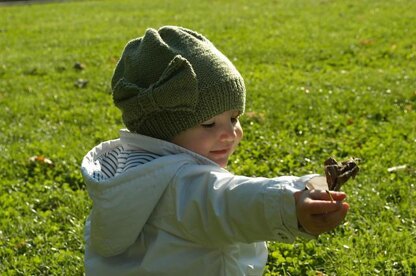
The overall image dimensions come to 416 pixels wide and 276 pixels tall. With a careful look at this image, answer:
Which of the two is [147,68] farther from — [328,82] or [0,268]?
[328,82]

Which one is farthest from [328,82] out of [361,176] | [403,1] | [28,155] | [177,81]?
[403,1]

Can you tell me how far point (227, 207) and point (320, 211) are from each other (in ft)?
1.09

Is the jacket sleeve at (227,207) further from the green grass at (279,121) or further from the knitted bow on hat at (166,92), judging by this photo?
the green grass at (279,121)

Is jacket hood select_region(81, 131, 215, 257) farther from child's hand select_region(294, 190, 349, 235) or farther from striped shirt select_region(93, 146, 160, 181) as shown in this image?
child's hand select_region(294, 190, 349, 235)

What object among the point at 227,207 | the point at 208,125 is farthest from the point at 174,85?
the point at 227,207

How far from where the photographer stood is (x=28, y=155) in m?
5.10

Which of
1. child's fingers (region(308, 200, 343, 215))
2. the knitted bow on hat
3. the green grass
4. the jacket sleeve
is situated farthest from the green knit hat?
the green grass

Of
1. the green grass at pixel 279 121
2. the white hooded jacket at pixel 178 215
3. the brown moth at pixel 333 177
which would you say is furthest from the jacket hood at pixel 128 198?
the green grass at pixel 279 121

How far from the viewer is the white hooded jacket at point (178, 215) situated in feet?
6.34

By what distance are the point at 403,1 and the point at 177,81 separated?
1141 cm

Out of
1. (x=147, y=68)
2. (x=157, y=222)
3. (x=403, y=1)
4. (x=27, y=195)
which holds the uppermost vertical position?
(x=147, y=68)

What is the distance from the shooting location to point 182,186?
2.13m

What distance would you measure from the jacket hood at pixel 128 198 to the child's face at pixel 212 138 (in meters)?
0.08

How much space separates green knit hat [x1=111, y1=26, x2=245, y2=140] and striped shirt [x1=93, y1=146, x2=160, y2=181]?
0.11 metres
